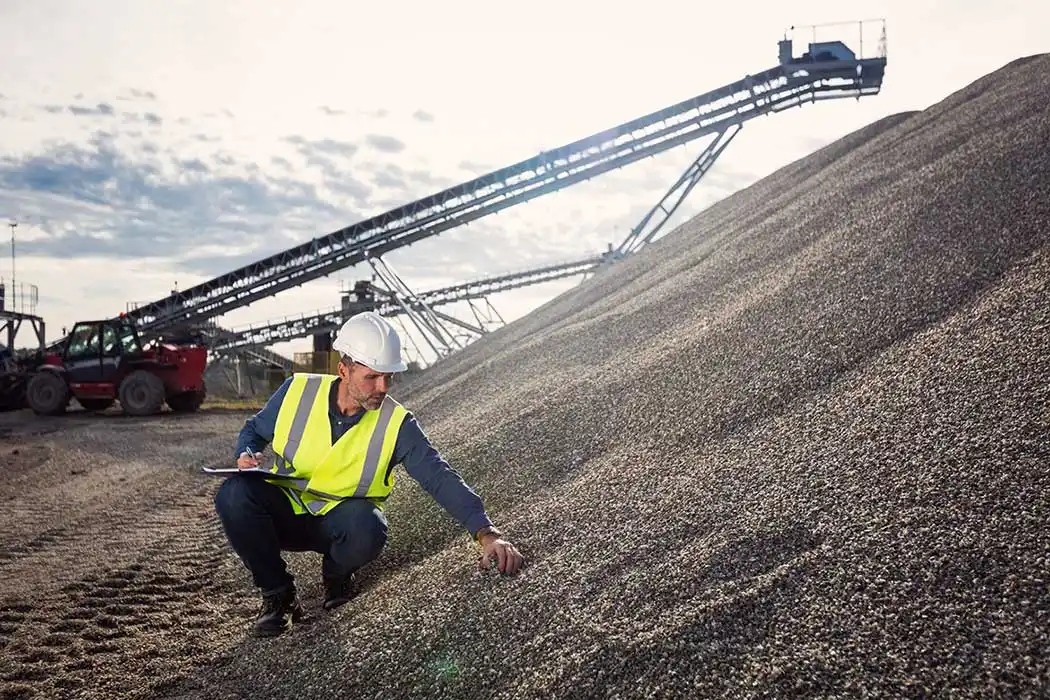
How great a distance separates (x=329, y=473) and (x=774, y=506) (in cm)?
→ 154

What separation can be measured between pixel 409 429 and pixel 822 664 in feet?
5.43

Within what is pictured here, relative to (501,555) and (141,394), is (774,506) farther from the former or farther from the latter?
(141,394)

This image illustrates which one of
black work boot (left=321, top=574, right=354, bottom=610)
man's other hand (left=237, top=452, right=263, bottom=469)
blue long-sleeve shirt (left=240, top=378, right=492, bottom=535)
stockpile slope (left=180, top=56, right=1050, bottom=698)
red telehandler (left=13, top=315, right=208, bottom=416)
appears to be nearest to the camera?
stockpile slope (left=180, top=56, right=1050, bottom=698)

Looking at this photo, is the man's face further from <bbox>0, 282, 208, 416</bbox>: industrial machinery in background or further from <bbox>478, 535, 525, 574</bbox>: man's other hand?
<bbox>0, 282, 208, 416</bbox>: industrial machinery in background

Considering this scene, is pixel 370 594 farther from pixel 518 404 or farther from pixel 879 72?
pixel 879 72

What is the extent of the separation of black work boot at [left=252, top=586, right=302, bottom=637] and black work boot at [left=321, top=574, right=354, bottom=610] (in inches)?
4.9

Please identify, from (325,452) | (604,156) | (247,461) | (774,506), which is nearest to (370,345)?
(325,452)

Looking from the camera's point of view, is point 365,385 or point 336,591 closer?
point 365,385

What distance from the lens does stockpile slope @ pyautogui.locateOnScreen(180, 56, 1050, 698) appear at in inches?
82.4

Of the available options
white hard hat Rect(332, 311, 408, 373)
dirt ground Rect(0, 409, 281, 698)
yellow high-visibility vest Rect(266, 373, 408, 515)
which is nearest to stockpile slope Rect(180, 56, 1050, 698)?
yellow high-visibility vest Rect(266, 373, 408, 515)

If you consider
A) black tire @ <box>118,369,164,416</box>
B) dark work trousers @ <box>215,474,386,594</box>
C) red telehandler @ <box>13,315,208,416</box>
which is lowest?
dark work trousers @ <box>215,474,386,594</box>

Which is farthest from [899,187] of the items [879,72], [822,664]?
[879,72]

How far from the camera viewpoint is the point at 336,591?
3318 millimetres

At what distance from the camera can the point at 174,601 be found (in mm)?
3955
